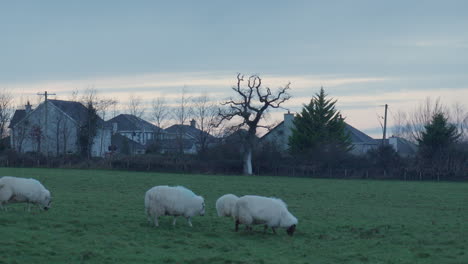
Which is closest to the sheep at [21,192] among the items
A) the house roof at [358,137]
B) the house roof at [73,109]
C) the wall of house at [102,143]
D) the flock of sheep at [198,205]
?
the flock of sheep at [198,205]

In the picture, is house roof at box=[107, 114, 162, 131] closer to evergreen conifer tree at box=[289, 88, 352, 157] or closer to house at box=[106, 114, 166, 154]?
house at box=[106, 114, 166, 154]

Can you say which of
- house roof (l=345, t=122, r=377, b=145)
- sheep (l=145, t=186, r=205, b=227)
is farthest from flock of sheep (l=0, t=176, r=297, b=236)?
house roof (l=345, t=122, r=377, b=145)

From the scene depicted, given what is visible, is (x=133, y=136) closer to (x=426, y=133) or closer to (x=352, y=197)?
(x=426, y=133)

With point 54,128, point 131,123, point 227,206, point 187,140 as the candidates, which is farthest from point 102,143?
point 227,206

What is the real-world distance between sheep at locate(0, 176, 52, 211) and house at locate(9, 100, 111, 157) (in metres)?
65.3

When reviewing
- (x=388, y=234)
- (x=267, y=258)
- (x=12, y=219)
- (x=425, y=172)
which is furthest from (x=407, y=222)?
(x=425, y=172)

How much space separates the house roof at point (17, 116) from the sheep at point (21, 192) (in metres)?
82.0

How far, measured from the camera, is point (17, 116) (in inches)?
3922

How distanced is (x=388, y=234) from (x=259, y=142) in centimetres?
5194

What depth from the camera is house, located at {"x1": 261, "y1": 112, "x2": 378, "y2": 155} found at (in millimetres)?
81575

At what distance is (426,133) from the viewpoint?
65.6 meters

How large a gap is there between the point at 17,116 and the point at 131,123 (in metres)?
20.8

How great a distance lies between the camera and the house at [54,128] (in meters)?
86.3

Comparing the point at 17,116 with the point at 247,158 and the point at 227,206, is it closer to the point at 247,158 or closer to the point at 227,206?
the point at 247,158
